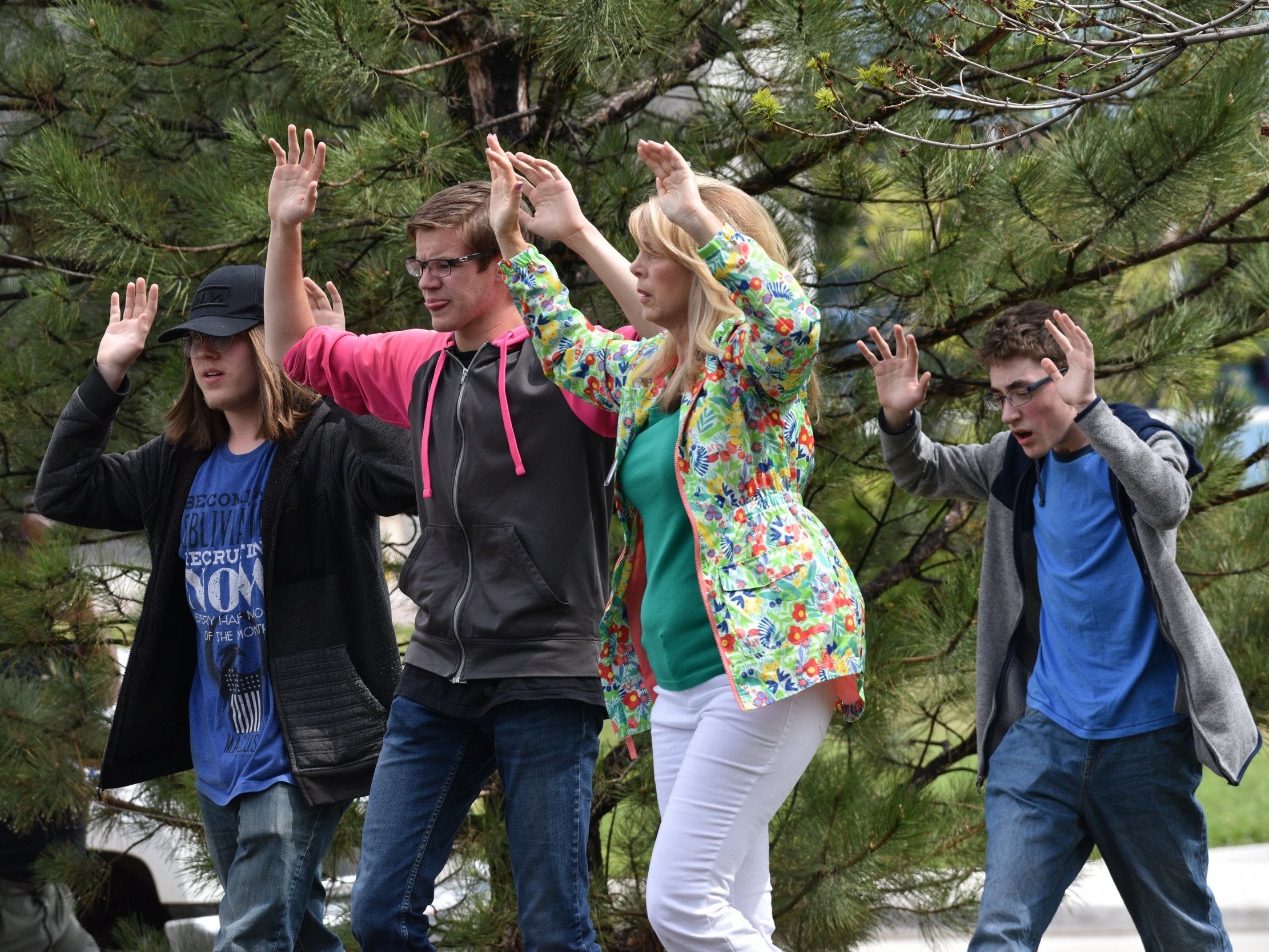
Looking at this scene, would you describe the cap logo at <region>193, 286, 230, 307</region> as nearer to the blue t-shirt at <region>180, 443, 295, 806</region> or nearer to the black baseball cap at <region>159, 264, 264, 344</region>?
the black baseball cap at <region>159, 264, 264, 344</region>

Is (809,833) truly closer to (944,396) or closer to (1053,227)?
(944,396)

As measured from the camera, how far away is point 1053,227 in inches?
141

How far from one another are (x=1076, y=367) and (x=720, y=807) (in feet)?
3.34

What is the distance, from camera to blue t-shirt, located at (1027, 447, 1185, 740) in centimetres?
270

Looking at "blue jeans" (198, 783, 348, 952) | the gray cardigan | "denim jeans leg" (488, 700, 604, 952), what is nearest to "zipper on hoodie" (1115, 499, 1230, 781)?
the gray cardigan

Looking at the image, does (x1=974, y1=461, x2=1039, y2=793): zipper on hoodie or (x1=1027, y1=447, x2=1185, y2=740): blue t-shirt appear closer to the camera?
(x1=1027, y1=447, x2=1185, y2=740): blue t-shirt

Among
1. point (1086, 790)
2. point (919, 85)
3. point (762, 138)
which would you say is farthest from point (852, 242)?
point (1086, 790)

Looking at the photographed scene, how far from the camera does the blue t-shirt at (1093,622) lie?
270cm

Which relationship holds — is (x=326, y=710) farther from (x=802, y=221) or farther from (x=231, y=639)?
(x=802, y=221)

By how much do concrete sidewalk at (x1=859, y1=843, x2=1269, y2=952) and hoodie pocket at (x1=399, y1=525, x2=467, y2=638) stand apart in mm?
3508

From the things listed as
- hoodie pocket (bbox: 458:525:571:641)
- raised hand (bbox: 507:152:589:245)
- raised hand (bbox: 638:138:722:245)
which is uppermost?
raised hand (bbox: 507:152:589:245)

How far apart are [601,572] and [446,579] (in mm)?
285

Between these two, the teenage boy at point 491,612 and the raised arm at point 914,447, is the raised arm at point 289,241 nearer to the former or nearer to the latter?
the teenage boy at point 491,612

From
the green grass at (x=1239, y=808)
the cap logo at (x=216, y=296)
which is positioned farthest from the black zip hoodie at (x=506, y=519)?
the green grass at (x=1239, y=808)
